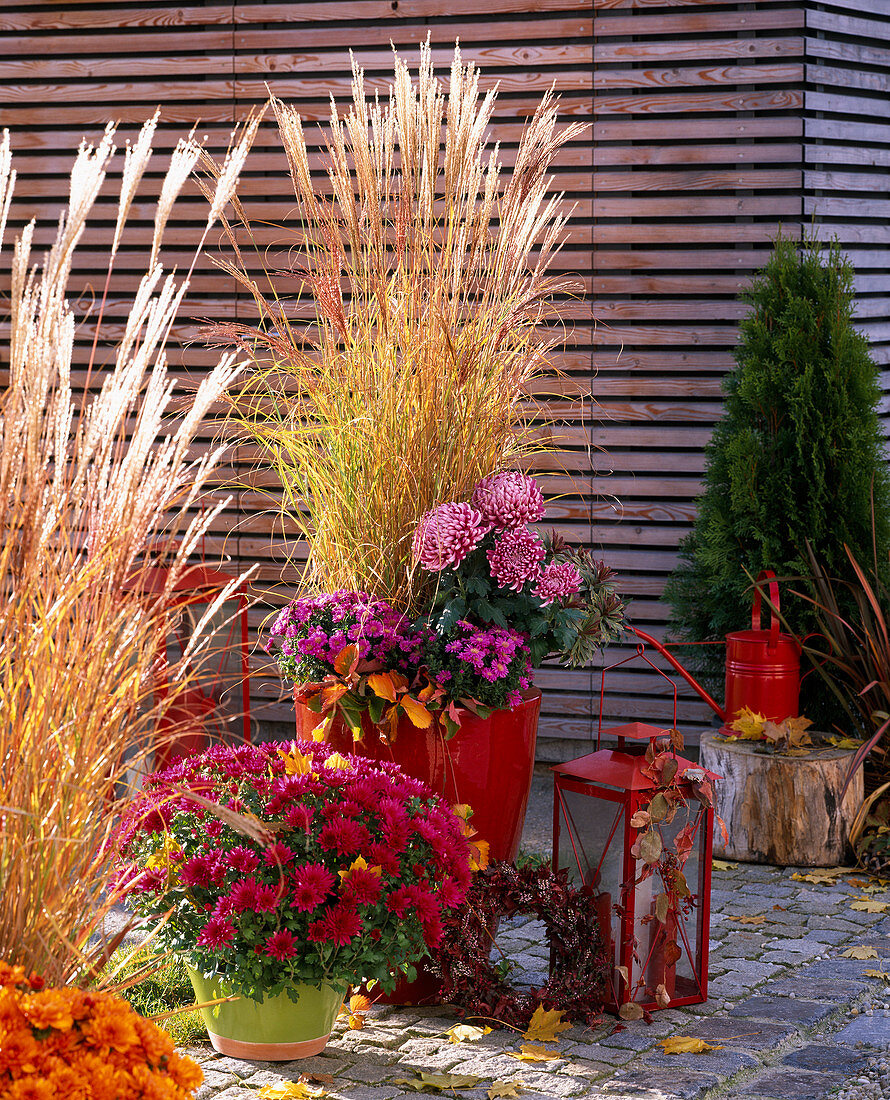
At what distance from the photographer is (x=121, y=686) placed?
175 cm

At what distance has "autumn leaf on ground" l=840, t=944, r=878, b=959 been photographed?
2951 mm

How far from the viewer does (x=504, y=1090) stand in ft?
7.45

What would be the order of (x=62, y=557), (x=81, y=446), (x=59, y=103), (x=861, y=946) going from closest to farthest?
(x=81, y=446), (x=62, y=557), (x=861, y=946), (x=59, y=103)

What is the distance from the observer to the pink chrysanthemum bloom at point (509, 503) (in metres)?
2.76

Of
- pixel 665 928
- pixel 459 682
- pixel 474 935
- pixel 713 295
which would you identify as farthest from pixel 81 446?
pixel 713 295

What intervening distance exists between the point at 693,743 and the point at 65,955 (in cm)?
317

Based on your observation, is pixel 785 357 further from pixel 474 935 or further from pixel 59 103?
pixel 59 103

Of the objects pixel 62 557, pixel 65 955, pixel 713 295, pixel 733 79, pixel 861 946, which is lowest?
pixel 861 946

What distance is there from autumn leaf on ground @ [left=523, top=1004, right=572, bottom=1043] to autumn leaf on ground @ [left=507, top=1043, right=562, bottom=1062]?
22mm

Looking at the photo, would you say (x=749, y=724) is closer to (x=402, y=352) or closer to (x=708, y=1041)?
(x=708, y=1041)

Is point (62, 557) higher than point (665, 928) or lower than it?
higher

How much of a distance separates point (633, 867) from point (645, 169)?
9.49 ft

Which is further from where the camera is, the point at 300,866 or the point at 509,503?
the point at 509,503

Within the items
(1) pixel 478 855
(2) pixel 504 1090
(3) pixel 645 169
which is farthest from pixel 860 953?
(3) pixel 645 169
